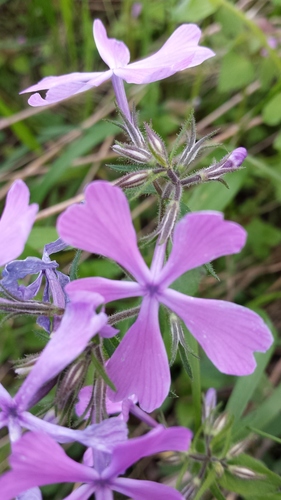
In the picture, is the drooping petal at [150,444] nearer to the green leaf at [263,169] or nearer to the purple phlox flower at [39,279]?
the purple phlox flower at [39,279]

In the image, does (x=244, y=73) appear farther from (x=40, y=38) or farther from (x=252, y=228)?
(x=40, y=38)

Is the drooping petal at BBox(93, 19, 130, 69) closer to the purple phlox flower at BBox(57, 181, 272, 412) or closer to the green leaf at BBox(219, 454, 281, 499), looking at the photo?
the purple phlox flower at BBox(57, 181, 272, 412)

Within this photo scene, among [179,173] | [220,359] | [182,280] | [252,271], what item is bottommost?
[220,359]

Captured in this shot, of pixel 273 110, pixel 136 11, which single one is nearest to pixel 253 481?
pixel 273 110

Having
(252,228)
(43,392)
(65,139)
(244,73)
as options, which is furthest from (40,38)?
(43,392)

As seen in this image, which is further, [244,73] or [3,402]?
[244,73]

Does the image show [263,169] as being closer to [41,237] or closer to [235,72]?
[235,72]
